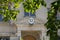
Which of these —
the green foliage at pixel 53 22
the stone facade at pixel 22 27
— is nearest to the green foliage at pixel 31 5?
the green foliage at pixel 53 22

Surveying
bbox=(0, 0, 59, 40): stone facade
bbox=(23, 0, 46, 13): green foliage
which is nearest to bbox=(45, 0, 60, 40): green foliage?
bbox=(23, 0, 46, 13): green foliage

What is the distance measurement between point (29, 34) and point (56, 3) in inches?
642

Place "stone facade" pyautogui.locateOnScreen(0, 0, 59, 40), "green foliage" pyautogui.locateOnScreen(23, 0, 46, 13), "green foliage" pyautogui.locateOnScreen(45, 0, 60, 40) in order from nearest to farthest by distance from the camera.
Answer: "green foliage" pyautogui.locateOnScreen(45, 0, 60, 40), "green foliage" pyautogui.locateOnScreen(23, 0, 46, 13), "stone facade" pyautogui.locateOnScreen(0, 0, 59, 40)

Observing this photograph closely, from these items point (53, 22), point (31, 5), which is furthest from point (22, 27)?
point (53, 22)

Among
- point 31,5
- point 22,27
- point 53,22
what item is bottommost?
point 22,27

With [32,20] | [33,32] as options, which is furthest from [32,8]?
[33,32]

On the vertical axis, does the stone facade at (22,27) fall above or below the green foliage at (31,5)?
below

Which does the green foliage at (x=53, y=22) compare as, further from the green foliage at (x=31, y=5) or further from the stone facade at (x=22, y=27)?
the stone facade at (x=22, y=27)

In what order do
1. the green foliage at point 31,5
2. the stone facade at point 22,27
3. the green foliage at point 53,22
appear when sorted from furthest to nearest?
the stone facade at point 22,27 → the green foliage at point 31,5 → the green foliage at point 53,22

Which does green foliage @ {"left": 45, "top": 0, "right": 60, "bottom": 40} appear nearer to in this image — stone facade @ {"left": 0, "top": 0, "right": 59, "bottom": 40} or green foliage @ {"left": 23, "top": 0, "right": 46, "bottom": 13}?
green foliage @ {"left": 23, "top": 0, "right": 46, "bottom": 13}

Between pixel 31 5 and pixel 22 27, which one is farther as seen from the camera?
pixel 22 27

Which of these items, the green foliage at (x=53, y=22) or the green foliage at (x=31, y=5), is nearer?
the green foliage at (x=53, y=22)

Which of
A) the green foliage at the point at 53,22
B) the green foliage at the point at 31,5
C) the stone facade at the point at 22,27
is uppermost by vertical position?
the green foliage at the point at 31,5

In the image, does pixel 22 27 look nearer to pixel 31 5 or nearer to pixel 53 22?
pixel 31 5
